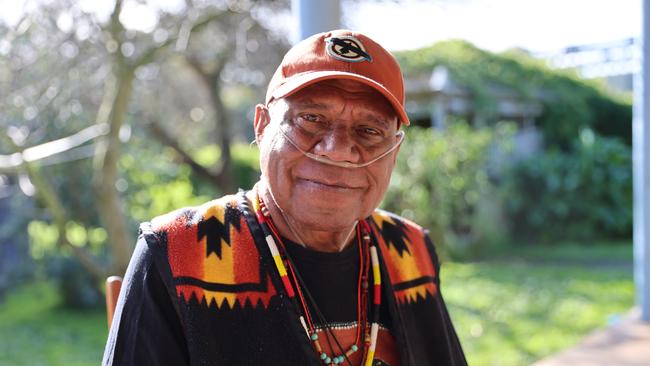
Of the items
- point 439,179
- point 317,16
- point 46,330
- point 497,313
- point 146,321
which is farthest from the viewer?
point 439,179

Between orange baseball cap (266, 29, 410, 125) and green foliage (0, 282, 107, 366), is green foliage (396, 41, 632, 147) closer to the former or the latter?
green foliage (0, 282, 107, 366)

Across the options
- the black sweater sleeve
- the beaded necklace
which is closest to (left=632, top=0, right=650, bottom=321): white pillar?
the beaded necklace

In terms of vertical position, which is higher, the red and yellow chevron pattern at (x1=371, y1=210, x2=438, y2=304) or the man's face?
the man's face

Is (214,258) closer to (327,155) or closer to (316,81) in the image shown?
(327,155)

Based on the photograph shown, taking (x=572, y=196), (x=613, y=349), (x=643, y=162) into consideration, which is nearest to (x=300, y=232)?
(x=613, y=349)

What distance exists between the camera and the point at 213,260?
143cm

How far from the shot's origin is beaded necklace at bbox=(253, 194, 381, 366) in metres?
1.46

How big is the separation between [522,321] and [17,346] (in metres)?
4.52

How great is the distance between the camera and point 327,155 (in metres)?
1.39

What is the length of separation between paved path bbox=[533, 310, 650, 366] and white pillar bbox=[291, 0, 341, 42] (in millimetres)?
1750

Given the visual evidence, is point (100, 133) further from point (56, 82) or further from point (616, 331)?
point (616, 331)

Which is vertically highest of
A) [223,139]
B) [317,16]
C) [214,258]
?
[223,139]

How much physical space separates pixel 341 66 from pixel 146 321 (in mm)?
632

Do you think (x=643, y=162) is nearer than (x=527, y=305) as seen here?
Yes
